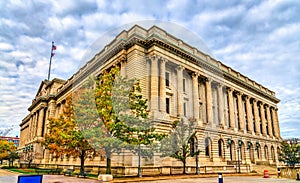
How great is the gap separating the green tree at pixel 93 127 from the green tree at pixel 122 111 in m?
0.67

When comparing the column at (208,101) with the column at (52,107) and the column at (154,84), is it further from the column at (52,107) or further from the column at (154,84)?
the column at (52,107)

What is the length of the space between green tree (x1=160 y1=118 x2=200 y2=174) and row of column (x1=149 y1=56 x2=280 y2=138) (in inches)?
180

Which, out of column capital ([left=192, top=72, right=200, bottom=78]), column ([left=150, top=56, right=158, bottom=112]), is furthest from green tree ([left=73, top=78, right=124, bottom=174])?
column capital ([left=192, top=72, right=200, bottom=78])

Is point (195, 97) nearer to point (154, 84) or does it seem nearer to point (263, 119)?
point (154, 84)

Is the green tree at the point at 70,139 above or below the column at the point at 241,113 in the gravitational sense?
below

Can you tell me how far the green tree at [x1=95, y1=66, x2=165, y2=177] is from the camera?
2186cm

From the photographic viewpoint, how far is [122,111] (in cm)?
2367

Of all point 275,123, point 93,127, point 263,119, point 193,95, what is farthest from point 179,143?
point 275,123

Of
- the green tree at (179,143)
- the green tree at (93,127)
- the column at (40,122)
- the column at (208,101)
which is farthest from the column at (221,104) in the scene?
the column at (40,122)

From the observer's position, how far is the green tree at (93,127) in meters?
21.5

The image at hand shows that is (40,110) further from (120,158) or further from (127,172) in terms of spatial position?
(127,172)

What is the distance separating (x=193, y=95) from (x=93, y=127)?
72.0 feet

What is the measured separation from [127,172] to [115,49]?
20.0 m

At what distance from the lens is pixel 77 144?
25.1m
